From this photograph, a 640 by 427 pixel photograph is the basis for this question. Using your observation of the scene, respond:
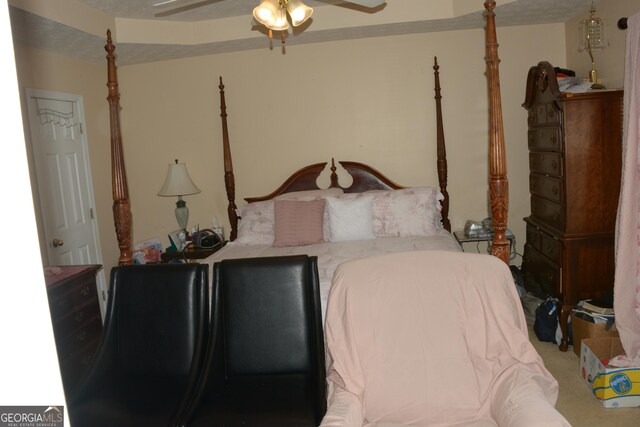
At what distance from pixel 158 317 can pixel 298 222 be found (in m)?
1.63

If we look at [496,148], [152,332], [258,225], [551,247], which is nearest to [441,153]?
[551,247]

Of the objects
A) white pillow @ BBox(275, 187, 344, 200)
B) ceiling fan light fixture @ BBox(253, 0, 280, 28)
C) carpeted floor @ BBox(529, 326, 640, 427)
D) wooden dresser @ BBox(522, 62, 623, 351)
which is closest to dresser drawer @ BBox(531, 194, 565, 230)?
wooden dresser @ BBox(522, 62, 623, 351)

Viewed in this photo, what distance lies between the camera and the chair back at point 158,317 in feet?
7.39

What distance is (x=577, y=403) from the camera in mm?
2555

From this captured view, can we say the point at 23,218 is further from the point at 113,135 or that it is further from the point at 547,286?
the point at 547,286

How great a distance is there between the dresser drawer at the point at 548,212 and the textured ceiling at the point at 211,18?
141cm

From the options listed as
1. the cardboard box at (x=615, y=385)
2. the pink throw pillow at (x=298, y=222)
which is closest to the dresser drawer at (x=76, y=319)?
the pink throw pillow at (x=298, y=222)

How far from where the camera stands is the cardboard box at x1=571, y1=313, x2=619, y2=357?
2832mm

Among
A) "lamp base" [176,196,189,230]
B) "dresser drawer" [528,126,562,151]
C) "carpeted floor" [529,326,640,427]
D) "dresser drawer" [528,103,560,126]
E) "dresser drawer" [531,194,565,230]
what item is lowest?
"carpeted floor" [529,326,640,427]

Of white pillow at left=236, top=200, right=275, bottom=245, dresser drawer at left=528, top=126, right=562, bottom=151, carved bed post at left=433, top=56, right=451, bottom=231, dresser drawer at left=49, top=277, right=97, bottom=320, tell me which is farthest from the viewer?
carved bed post at left=433, top=56, right=451, bottom=231

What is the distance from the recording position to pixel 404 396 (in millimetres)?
1923

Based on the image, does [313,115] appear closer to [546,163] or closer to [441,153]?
[441,153]

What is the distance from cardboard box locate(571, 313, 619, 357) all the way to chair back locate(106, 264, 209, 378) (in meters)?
2.18

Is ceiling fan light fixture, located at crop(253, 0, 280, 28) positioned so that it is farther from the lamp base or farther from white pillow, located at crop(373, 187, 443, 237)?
the lamp base
